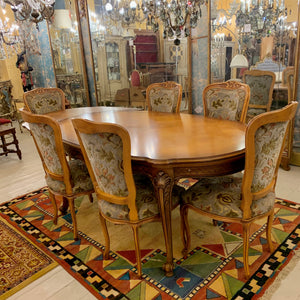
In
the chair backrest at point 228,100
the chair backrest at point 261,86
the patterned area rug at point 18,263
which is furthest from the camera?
the chair backrest at point 261,86

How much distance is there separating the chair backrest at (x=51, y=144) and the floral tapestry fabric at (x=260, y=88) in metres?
2.50

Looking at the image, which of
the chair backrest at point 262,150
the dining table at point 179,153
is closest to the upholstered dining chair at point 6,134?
the dining table at point 179,153

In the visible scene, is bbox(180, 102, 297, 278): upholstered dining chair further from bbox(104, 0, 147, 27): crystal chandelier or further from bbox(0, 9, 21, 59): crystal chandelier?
bbox(0, 9, 21, 59): crystal chandelier

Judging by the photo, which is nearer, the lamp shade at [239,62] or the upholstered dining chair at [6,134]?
the lamp shade at [239,62]

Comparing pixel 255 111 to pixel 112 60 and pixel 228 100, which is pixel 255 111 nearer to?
pixel 228 100

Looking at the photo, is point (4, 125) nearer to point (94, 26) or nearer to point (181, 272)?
point (94, 26)

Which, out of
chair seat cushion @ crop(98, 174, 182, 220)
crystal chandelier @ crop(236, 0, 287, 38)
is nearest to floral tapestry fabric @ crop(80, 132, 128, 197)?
chair seat cushion @ crop(98, 174, 182, 220)

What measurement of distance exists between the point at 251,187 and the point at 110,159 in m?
0.83

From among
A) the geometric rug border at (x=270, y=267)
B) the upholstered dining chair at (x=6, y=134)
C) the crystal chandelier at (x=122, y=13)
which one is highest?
the crystal chandelier at (x=122, y=13)

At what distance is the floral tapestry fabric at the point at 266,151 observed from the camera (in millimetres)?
1520

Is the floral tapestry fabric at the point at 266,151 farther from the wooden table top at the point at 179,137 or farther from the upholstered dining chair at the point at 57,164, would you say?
the upholstered dining chair at the point at 57,164

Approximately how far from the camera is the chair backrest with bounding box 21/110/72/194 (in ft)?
6.52

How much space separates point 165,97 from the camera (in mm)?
3219

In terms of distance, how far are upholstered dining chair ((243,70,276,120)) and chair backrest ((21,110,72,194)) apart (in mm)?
2481
